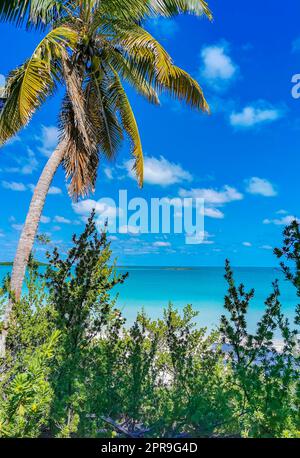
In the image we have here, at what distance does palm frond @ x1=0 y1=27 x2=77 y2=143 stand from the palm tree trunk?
35.6 inches

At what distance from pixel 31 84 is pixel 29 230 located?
250 cm

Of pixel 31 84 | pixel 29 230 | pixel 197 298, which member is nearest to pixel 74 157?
pixel 31 84

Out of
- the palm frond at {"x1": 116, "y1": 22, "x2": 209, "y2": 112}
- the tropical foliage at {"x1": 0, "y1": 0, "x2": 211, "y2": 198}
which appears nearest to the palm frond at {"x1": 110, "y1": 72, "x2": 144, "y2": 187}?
the tropical foliage at {"x1": 0, "y1": 0, "x2": 211, "y2": 198}

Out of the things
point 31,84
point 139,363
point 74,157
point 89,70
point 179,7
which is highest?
point 179,7

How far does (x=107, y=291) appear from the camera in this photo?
512 centimetres

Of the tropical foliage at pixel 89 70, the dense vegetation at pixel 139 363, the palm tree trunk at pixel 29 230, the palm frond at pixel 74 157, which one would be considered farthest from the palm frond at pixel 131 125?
the dense vegetation at pixel 139 363

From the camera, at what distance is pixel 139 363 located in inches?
197

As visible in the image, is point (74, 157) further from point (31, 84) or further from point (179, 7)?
point (179, 7)

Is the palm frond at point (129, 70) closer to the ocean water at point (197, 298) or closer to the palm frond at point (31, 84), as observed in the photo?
the palm frond at point (31, 84)

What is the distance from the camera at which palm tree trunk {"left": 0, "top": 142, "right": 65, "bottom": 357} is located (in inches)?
207

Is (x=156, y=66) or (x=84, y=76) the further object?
(x=84, y=76)

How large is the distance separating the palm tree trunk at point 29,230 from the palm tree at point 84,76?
17mm

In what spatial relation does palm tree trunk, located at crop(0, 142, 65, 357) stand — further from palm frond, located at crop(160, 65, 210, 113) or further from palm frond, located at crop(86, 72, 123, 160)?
palm frond, located at crop(160, 65, 210, 113)
